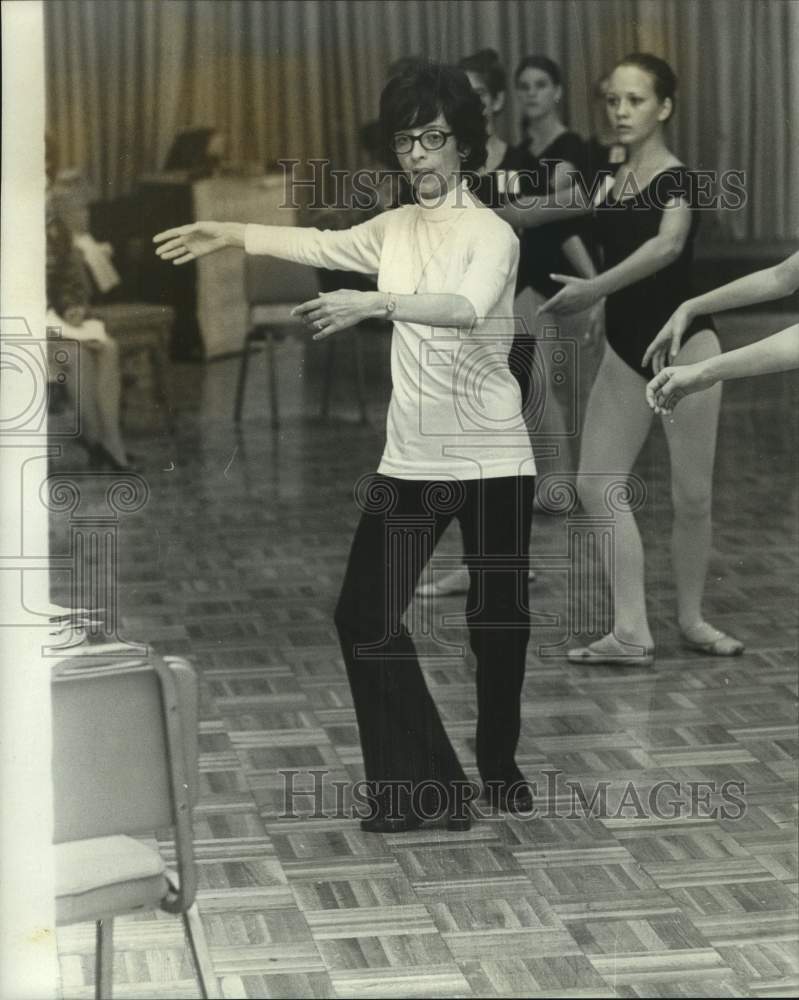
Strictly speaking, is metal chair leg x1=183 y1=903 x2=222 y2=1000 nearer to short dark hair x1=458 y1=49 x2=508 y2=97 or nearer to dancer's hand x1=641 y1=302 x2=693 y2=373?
dancer's hand x1=641 y1=302 x2=693 y2=373

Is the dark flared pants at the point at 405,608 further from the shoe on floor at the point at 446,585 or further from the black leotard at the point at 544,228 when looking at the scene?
the black leotard at the point at 544,228

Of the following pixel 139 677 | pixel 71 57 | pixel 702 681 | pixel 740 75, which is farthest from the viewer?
pixel 702 681

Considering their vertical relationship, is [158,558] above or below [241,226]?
below

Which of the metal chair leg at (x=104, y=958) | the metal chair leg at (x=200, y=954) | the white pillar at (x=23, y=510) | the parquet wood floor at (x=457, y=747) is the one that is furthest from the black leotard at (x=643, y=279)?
the metal chair leg at (x=104, y=958)

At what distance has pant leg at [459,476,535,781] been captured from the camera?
3451mm

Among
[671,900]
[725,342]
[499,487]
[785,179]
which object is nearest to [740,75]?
[785,179]

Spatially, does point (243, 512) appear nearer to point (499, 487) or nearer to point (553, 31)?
point (499, 487)

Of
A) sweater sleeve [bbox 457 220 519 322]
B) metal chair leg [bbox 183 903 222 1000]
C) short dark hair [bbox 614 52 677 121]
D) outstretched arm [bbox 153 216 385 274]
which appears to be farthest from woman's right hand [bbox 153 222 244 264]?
metal chair leg [bbox 183 903 222 1000]

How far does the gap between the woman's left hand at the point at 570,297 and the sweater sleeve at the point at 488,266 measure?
0.33 ft

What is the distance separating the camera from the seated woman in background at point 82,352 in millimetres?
3236

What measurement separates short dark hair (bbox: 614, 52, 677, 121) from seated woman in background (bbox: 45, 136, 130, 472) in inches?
39.5

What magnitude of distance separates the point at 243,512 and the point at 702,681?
0.95m

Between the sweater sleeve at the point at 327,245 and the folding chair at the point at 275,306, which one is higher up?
the sweater sleeve at the point at 327,245

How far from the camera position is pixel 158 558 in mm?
3418
